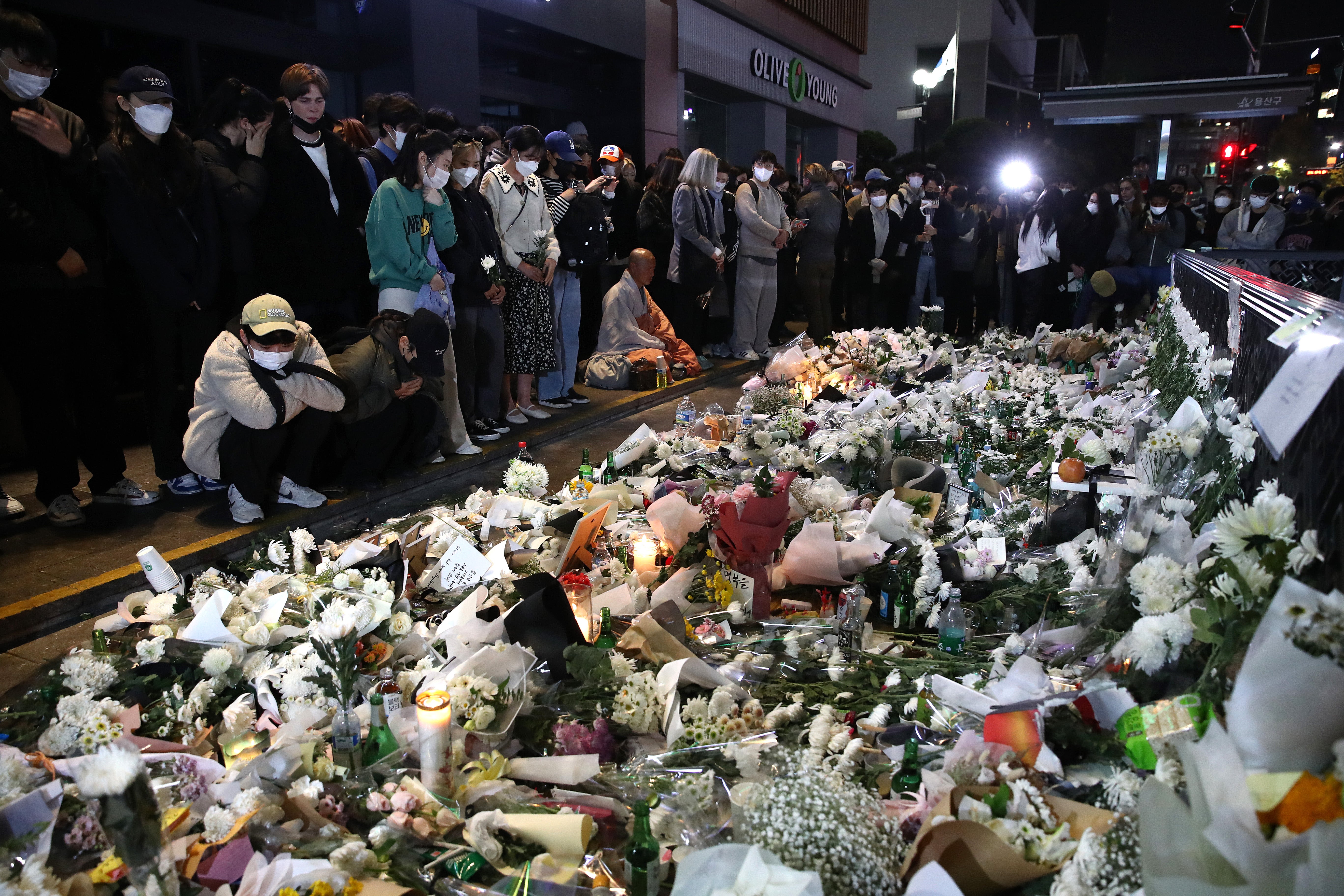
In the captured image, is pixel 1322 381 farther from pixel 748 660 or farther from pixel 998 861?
pixel 748 660

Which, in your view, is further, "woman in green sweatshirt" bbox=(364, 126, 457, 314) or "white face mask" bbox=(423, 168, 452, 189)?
"white face mask" bbox=(423, 168, 452, 189)

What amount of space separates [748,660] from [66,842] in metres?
1.72

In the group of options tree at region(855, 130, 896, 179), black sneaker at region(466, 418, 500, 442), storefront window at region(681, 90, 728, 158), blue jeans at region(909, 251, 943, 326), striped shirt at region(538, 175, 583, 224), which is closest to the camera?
black sneaker at region(466, 418, 500, 442)

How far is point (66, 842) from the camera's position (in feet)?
6.54

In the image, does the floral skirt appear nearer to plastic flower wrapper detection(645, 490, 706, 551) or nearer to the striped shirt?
the striped shirt

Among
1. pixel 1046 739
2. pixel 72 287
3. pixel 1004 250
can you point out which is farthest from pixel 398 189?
pixel 1004 250

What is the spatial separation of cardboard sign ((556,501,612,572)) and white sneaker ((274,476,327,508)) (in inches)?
70.8

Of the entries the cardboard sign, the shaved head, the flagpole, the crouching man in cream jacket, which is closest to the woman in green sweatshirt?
the crouching man in cream jacket

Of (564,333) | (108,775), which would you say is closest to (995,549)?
(108,775)

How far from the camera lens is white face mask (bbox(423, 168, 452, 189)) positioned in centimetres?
558

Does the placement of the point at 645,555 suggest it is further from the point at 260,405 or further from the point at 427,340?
the point at 427,340

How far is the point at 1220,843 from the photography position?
1249mm

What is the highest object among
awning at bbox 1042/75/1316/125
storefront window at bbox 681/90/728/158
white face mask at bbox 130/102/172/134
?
awning at bbox 1042/75/1316/125

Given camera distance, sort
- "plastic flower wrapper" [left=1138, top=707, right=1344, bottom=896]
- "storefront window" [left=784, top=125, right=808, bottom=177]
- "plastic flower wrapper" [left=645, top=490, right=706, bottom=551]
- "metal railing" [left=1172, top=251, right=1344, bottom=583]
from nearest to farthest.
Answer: "plastic flower wrapper" [left=1138, top=707, right=1344, bottom=896]
"metal railing" [left=1172, top=251, right=1344, bottom=583]
"plastic flower wrapper" [left=645, top=490, right=706, bottom=551]
"storefront window" [left=784, top=125, right=808, bottom=177]
